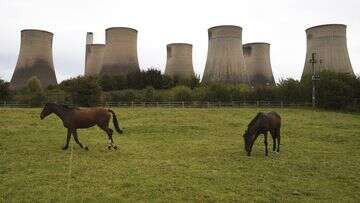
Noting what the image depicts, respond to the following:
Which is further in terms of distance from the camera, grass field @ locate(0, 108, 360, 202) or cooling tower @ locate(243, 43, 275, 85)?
cooling tower @ locate(243, 43, 275, 85)

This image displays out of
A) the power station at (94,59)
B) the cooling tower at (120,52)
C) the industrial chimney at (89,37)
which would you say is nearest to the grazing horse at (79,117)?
the cooling tower at (120,52)

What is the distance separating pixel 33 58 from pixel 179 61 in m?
16.2

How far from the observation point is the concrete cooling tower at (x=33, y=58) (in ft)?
149

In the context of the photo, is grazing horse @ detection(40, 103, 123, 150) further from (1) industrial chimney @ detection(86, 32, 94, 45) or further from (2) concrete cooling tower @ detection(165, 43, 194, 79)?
(1) industrial chimney @ detection(86, 32, 94, 45)

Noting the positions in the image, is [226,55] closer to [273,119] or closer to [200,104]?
[200,104]

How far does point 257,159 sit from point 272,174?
1.99 m

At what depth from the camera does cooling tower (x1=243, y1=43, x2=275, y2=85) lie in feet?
176

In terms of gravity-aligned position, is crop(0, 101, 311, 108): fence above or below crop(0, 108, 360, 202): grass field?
above

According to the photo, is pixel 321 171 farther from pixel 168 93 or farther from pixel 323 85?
pixel 168 93

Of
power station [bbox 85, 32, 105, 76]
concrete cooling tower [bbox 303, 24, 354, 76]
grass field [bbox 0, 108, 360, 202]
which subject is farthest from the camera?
power station [bbox 85, 32, 105, 76]

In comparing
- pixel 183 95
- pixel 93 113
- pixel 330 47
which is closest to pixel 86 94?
pixel 183 95

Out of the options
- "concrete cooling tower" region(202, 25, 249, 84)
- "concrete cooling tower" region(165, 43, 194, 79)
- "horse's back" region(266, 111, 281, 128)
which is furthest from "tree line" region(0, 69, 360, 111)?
"horse's back" region(266, 111, 281, 128)

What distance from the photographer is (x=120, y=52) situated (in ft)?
151

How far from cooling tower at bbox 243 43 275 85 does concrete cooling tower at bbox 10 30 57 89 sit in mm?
22753
